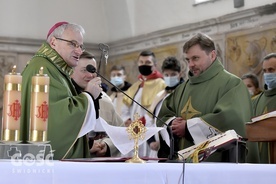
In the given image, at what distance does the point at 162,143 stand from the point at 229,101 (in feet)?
2.45

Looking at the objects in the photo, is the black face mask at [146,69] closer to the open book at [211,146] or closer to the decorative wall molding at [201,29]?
the decorative wall molding at [201,29]

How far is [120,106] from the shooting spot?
10.4m

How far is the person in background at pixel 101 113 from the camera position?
5.92 meters

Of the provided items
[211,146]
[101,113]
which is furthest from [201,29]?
[211,146]

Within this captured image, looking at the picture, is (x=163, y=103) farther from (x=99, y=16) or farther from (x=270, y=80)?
(x=99, y=16)

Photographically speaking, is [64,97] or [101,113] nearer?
[64,97]

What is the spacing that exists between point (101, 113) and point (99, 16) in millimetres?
8022

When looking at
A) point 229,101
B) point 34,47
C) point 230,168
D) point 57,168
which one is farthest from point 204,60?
point 34,47

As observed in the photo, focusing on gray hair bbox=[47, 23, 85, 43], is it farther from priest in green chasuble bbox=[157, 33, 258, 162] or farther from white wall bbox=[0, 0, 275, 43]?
white wall bbox=[0, 0, 275, 43]

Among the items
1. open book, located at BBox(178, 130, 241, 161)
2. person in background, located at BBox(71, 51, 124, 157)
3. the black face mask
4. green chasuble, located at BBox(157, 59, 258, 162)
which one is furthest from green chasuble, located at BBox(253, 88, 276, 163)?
the black face mask

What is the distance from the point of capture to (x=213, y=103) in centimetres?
575

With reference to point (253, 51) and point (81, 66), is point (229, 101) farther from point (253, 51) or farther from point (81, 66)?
point (253, 51)

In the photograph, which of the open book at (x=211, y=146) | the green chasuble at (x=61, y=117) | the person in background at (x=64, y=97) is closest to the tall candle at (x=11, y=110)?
the person in background at (x=64, y=97)

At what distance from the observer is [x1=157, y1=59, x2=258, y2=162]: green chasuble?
547 centimetres
